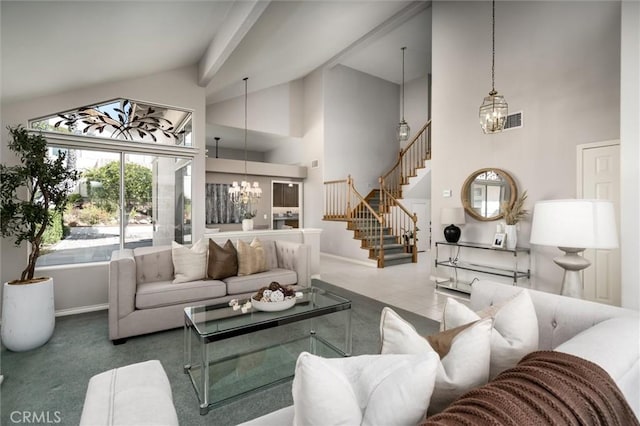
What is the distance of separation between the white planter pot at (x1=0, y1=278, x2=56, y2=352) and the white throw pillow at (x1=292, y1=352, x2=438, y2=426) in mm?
3221

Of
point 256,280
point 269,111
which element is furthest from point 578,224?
point 269,111

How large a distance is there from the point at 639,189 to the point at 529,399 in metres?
2.43

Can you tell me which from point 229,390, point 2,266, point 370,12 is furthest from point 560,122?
point 2,266

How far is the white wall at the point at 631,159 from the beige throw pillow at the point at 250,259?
3.36 meters

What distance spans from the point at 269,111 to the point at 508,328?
8.15 meters

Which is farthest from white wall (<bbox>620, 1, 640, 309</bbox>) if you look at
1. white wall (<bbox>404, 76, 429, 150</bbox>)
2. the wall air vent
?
white wall (<bbox>404, 76, 429, 150</bbox>)

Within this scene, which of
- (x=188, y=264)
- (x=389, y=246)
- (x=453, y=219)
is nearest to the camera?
(x=188, y=264)

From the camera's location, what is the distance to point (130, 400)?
99 cm

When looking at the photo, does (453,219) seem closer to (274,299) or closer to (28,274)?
(274,299)

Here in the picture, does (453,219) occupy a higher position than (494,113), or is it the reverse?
(494,113)

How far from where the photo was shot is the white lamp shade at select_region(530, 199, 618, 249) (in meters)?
1.74

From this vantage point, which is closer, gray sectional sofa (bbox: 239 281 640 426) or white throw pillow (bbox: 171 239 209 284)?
gray sectional sofa (bbox: 239 281 640 426)

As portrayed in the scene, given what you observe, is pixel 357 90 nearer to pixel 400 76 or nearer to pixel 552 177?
pixel 400 76

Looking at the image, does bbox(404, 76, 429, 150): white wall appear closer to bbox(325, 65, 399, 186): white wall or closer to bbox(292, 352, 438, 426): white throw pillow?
bbox(325, 65, 399, 186): white wall
